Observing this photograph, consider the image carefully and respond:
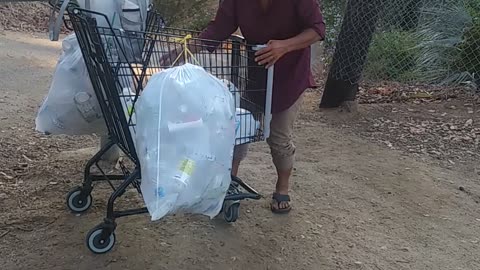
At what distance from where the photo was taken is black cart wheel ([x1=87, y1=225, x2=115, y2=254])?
3.16m

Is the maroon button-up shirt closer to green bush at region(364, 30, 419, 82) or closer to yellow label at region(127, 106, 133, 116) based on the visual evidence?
yellow label at region(127, 106, 133, 116)

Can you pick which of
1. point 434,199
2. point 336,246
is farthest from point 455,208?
point 336,246

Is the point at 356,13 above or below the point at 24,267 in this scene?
above

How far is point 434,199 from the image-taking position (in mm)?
4316

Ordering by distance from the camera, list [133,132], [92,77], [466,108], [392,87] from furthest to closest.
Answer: [392,87]
[466,108]
[92,77]
[133,132]

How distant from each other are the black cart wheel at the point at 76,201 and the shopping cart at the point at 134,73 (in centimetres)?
5

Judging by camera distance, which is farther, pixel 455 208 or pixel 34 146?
pixel 34 146

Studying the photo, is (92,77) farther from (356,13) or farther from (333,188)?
(356,13)

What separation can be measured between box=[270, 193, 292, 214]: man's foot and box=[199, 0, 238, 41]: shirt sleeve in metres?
1.02

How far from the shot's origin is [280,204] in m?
3.90

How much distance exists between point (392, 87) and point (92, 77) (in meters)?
5.01

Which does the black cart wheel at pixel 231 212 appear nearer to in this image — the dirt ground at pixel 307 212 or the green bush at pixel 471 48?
the dirt ground at pixel 307 212

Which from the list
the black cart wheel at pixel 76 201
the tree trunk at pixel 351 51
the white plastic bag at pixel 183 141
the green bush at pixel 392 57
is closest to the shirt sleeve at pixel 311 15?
the white plastic bag at pixel 183 141

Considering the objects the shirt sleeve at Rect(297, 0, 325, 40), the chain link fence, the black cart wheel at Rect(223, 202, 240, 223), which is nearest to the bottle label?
the black cart wheel at Rect(223, 202, 240, 223)
